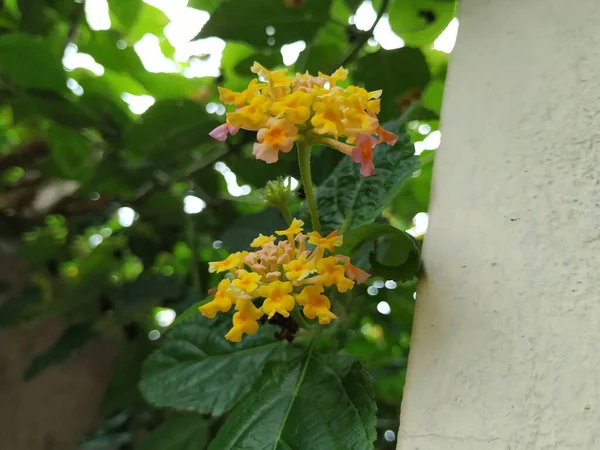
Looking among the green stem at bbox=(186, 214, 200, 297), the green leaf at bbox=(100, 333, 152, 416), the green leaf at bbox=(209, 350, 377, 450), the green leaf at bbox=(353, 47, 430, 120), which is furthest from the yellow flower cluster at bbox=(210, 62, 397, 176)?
the green leaf at bbox=(100, 333, 152, 416)

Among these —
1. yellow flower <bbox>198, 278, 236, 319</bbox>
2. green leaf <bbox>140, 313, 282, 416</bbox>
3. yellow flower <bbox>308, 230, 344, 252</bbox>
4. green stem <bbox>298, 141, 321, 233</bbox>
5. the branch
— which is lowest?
green leaf <bbox>140, 313, 282, 416</bbox>

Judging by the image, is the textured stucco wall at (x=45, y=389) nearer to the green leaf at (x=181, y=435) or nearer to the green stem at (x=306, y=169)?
the green leaf at (x=181, y=435)

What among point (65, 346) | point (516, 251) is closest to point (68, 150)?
point (65, 346)

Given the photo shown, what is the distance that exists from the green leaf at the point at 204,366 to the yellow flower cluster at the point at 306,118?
16 cm

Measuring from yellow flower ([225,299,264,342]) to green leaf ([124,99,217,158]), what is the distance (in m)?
0.34

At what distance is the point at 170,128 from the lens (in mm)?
590

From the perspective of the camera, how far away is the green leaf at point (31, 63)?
1.87ft

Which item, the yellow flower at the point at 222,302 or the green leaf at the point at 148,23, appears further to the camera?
the green leaf at the point at 148,23

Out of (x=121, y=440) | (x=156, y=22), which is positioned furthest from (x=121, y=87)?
(x=121, y=440)

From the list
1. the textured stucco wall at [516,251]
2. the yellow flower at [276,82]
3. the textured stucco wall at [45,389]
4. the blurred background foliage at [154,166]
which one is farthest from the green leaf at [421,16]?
the textured stucco wall at [45,389]

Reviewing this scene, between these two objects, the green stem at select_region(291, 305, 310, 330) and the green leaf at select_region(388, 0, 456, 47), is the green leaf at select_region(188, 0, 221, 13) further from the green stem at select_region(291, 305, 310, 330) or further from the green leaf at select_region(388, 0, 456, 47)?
the green stem at select_region(291, 305, 310, 330)

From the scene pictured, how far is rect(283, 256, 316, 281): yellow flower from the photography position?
28cm

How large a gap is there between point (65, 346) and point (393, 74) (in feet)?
1.67

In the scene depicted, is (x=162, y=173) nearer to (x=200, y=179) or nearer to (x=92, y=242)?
(x=200, y=179)
